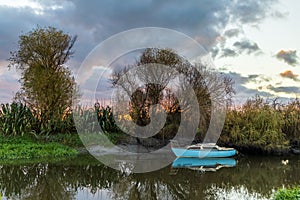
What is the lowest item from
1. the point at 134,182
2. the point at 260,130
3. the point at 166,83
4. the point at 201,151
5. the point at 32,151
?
the point at 134,182

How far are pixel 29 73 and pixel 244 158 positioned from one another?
14.7 m

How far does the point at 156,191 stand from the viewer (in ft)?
34.9

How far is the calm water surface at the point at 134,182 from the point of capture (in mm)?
10117

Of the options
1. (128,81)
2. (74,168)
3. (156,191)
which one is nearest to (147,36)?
(128,81)

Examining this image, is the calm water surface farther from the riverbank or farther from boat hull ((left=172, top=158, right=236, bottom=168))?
the riverbank

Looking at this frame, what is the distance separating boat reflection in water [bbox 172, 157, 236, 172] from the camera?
15254 mm

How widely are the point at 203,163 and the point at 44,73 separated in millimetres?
12057

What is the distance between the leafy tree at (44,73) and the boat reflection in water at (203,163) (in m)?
9.05

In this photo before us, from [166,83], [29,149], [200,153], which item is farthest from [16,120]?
[200,153]

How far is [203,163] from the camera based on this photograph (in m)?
16.7

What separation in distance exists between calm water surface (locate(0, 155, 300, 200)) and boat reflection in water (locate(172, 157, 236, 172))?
23.9 inches

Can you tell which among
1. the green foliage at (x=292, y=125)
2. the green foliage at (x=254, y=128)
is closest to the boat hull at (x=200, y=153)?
the green foliage at (x=254, y=128)

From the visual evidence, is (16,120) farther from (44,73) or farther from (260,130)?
(260,130)

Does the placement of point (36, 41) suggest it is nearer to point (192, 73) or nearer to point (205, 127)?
point (192, 73)
